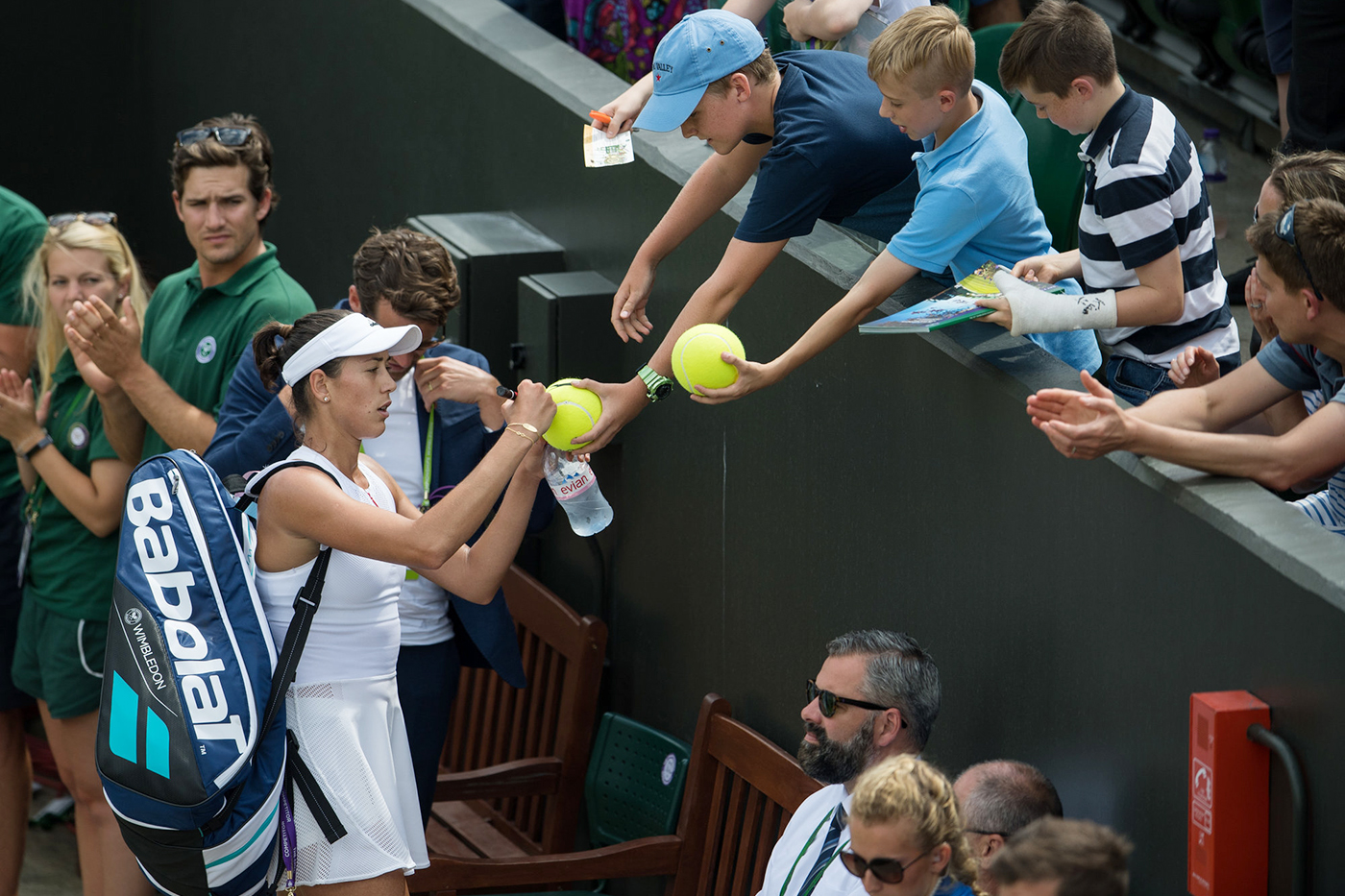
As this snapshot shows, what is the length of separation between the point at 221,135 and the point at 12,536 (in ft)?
4.93

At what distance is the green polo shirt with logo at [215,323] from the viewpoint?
4180mm

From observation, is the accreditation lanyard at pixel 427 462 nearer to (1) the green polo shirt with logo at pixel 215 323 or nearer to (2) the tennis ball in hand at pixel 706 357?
(1) the green polo shirt with logo at pixel 215 323

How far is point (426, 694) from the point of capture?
3.94 m

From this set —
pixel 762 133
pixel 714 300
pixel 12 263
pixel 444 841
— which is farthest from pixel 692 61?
pixel 12 263

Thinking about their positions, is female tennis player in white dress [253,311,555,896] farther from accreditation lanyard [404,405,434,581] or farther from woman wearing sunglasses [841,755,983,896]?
woman wearing sunglasses [841,755,983,896]

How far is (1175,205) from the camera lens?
10.1ft

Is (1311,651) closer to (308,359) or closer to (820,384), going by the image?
(820,384)

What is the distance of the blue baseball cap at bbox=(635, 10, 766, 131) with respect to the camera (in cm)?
318

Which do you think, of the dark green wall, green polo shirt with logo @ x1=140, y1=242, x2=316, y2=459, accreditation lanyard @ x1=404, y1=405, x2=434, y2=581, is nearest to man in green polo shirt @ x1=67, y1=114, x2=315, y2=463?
green polo shirt with logo @ x1=140, y1=242, x2=316, y2=459

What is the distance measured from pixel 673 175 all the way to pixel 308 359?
1.56 m

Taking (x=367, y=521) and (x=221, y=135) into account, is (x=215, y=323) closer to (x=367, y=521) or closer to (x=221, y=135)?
(x=221, y=135)

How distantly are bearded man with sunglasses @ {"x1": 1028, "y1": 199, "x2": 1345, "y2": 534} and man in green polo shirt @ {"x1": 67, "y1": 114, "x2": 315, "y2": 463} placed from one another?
7.79 feet

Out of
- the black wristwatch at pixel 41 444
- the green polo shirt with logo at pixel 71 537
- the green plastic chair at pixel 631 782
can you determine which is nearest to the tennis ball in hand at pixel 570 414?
the green plastic chair at pixel 631 782

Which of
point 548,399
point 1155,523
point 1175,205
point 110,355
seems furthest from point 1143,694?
point 110,355
